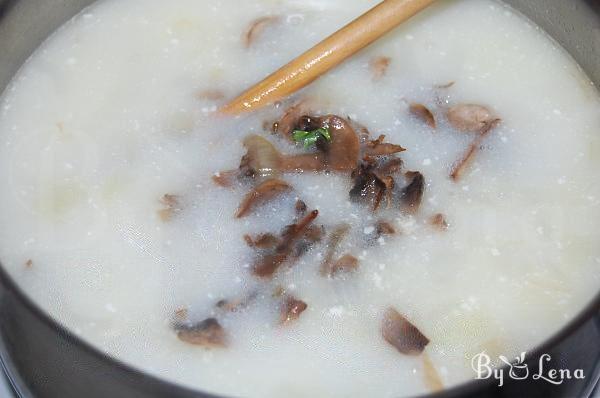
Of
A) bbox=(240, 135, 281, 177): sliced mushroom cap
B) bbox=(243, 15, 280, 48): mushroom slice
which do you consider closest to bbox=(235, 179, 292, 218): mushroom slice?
bbox=(240, 135, 281, 177): sliced mushroom cap

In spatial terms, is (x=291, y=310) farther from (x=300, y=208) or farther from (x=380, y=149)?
(x=380, y=149)

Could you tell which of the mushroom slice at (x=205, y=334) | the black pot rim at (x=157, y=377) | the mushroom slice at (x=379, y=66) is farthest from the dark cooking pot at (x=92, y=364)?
the mushroom slice at (x=379, y=66)

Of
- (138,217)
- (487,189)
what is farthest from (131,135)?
(487,189)

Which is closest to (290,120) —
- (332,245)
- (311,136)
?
(311,136)

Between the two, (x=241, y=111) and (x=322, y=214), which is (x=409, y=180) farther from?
(x=241, y=111)

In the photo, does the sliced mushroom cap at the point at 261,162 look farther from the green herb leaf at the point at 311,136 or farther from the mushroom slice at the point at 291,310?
the mushroom slice at the point at 291,310

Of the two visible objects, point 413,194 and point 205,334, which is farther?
point 413,194
